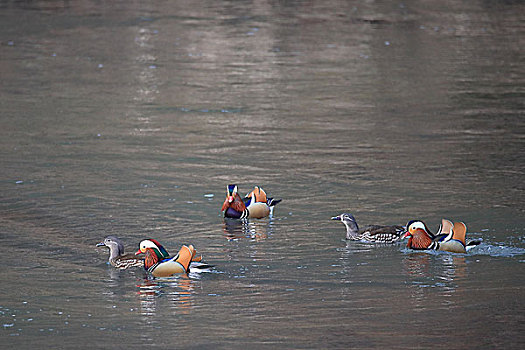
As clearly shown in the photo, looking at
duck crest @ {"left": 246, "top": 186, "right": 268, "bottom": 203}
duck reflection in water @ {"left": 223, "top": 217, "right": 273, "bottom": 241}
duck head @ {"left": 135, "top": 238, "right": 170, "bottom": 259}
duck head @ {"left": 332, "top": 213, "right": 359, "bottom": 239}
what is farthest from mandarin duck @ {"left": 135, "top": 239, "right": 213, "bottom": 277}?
duck crest @ {"left": 246, "top": 186, "right": 268, "bottom": 203}

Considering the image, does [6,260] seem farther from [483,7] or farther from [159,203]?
[483,7]

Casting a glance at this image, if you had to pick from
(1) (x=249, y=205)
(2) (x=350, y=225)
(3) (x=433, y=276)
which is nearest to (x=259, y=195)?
(1) (x=249, y=205)

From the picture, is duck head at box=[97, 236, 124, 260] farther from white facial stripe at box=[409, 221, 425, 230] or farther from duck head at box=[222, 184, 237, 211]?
white facial stripe at box=[409, 221, 425, 230]

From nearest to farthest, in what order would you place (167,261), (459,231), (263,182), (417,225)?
(167,261) → (459,231) → (417,225) → (263,182)

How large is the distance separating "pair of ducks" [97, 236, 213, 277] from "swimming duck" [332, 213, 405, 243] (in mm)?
1789

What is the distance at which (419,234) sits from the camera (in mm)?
10516

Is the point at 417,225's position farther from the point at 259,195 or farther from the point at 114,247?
the point at 114,247

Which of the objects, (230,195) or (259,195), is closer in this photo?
(230,195)

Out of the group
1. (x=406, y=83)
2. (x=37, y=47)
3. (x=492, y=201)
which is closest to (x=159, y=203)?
(x=492, y=201)

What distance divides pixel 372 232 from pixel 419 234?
0.56 meters

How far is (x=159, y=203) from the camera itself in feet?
41.7

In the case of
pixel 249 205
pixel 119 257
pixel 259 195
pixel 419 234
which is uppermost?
pixel 259 195

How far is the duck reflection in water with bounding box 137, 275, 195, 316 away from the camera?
8.80 meters

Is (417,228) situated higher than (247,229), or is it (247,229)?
(417,228)
